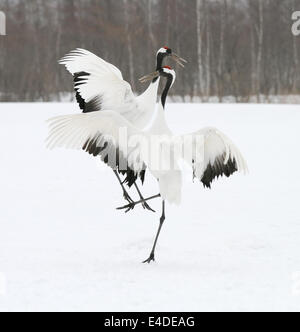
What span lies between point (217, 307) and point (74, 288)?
782 mm

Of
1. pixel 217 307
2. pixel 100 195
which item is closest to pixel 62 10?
pixel 100 195

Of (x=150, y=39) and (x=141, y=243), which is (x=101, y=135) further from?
(x=150, y=39)

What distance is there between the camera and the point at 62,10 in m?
21.4

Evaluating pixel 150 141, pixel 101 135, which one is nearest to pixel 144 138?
pixel 150 141

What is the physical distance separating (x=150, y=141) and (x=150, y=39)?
55.0 ft

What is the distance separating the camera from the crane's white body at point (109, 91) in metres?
4.08

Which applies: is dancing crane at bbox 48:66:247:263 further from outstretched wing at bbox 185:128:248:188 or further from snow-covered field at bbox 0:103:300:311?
snow-covered field at bbox 0:103:300:311

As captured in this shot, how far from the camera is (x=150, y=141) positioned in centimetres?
333

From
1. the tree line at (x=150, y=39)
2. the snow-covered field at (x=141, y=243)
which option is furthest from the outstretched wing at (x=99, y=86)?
the tree line at (x=150, y=39)

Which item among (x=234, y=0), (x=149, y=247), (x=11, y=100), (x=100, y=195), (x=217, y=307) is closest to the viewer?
(x=217, y=307)

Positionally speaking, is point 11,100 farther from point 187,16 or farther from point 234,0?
point 234,0

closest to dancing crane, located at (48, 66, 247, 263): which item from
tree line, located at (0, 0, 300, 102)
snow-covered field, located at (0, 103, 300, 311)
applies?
snow-covered field, located at (0, 103, 300, 311)

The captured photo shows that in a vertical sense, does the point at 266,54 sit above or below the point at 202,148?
above

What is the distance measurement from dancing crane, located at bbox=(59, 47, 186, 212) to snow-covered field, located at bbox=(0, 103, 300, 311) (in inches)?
A: 21.4
